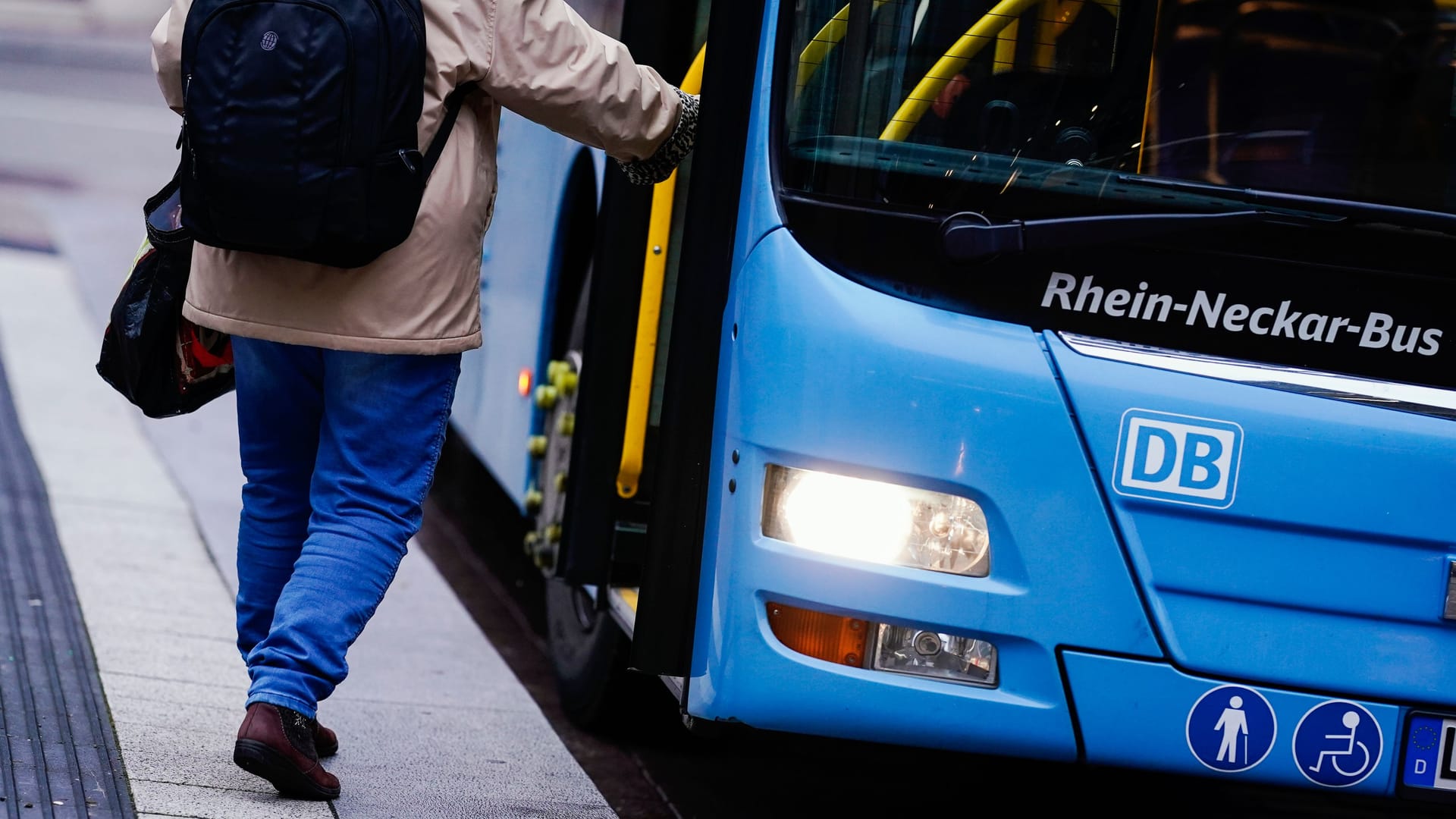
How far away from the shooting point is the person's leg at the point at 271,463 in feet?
Result: 10.8

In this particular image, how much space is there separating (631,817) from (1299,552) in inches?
63.7

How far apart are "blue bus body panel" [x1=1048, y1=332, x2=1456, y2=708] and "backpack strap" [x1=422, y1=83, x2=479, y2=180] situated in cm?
114

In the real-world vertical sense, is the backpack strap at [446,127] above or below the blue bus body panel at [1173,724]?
above

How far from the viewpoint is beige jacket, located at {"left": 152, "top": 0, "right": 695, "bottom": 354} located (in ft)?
10.0

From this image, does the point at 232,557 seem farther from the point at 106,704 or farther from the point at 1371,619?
the point at 1371,619

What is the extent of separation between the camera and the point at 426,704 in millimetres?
4250

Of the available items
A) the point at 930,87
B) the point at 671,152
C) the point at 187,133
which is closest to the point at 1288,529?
the point at 930,87

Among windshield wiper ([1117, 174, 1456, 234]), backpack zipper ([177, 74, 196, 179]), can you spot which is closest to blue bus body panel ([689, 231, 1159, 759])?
windshield wiper ([1117, 174, 1456, 234])

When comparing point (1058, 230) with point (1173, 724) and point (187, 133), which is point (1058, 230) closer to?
point (1173, 724)

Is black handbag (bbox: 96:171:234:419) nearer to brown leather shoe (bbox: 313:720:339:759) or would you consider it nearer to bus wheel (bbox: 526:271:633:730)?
brown leather shoe (bbox: 313:720:339:759)

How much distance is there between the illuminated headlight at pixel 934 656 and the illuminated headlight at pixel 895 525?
123 mm

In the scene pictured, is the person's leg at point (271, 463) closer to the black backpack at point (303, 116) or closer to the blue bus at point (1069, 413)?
the black backpack at point (303, 116)

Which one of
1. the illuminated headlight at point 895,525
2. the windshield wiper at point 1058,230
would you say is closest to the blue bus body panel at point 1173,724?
the illuminated headlight at point 895,525

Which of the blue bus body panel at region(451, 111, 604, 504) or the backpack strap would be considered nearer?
the backpack strap
